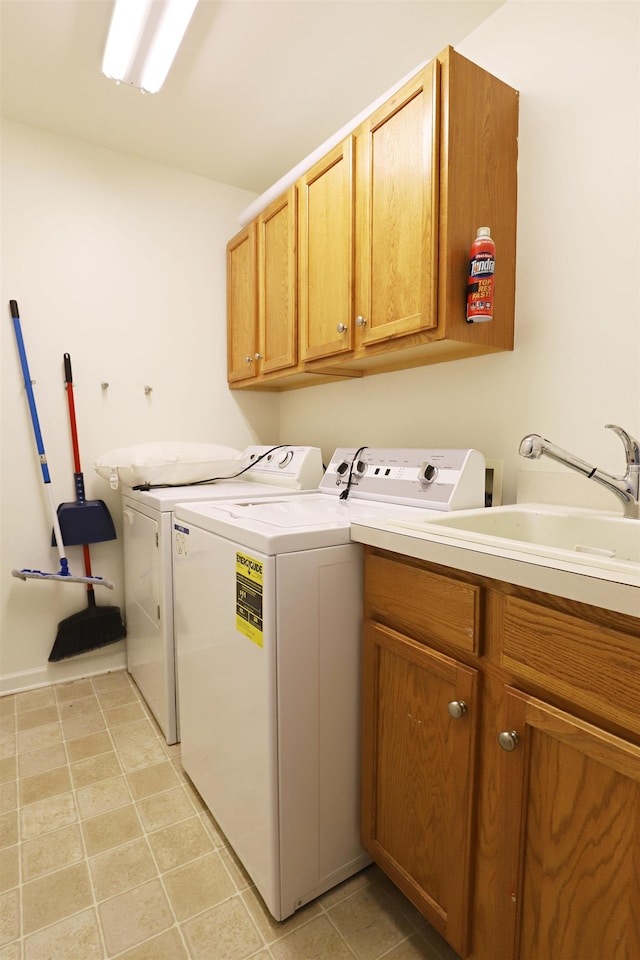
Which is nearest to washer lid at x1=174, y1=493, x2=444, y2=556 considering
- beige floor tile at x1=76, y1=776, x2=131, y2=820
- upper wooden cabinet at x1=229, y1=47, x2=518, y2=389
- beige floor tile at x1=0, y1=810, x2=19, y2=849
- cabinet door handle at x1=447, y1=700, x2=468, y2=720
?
cabinet door handle at x1=447, y1=700, x2=468, y2=720

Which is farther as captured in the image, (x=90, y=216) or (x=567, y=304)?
(x=90, y=216)

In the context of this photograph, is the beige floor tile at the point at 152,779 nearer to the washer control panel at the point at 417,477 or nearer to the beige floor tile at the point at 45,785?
the beige floor tile at the point at 45,785

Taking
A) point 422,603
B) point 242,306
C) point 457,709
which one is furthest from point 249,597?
point 242,306

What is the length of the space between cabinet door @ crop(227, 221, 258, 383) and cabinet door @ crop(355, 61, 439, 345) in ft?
2.70

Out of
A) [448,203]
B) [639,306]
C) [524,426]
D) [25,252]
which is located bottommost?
[524,426]

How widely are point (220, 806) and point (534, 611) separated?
1100mm

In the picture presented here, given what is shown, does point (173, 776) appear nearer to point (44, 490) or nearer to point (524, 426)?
point (44, 490)

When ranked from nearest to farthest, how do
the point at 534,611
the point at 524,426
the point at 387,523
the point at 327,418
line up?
1. the point at 534,611
2. the point at 387,523
3. the point at 524,426
4. the point at 327,418

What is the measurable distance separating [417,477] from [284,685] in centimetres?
76

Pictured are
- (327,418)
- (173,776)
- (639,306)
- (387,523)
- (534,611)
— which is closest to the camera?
(534,611)

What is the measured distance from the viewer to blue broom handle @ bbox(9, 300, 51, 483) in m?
2.09

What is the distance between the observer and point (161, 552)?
1.71 metres

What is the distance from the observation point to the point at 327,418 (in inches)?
95.0

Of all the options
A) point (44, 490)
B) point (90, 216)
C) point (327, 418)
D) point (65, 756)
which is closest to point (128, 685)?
point (65, 756)
